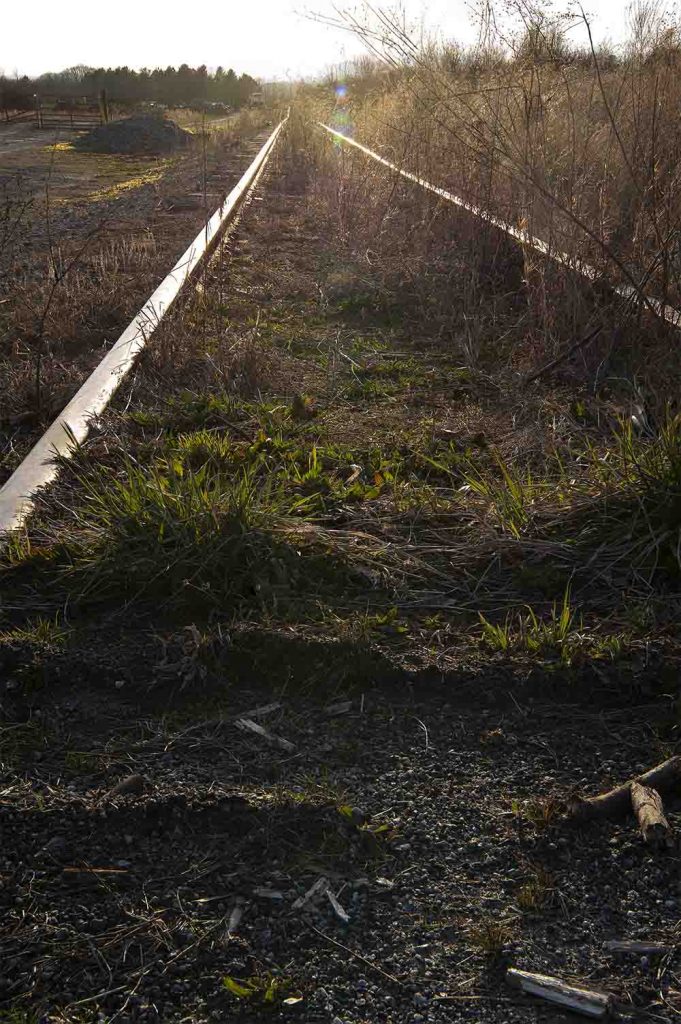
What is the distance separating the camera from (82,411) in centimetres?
415

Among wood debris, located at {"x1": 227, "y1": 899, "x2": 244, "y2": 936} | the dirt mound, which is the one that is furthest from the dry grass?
the dirt mound

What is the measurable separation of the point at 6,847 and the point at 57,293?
15.3ft

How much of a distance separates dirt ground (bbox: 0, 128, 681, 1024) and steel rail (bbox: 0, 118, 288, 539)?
0.11m

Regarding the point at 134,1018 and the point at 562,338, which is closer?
the point at 134,1018

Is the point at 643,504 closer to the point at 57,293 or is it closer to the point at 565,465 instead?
the point at 565,465

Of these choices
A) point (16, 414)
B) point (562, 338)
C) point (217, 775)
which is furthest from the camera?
point (562, 338)

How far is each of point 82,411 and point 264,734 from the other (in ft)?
7.42

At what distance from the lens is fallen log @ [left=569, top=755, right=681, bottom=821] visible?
1988 mm

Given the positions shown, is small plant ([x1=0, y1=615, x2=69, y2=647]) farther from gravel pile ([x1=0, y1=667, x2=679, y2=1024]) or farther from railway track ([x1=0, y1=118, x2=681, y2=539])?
railway track ([x1=0, y1=118, x2=681, y2=539])

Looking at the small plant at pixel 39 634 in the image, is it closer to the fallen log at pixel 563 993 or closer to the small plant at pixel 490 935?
the small plant at pixel 490 935

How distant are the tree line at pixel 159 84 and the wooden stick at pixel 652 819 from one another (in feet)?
121

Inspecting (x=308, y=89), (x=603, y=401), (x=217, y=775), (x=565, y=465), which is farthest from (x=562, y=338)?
(x=308, y=89)

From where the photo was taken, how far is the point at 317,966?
5.42ft

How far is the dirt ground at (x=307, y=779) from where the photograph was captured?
1640 millimetres
